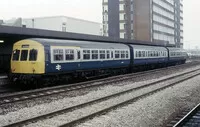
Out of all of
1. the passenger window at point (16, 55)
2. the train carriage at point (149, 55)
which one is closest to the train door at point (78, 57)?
the passenger window at point (16, 55)

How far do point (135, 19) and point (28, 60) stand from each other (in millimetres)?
82218

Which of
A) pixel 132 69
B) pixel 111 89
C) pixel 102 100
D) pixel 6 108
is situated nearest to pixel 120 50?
pixel 132 69

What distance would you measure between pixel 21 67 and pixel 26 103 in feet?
20.1

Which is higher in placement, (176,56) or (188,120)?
(176,56)

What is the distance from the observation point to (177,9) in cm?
13525

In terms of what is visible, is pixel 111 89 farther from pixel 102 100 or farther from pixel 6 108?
pixel 6 108

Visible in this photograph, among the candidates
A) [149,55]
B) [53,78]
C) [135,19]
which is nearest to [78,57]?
[53,78]

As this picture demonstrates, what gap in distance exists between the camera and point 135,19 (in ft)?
326

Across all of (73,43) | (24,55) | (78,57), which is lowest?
(78,57)

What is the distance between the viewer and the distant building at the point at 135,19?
322ft

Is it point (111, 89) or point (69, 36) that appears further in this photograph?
point (69, 36)

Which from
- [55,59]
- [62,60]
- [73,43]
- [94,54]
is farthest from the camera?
[94,54]

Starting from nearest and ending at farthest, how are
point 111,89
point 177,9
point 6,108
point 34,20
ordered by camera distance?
1. point 6,108
2. point 111,89
3. point 34,20
4. point 177,9

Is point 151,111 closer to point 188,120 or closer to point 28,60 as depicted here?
point 188,120
